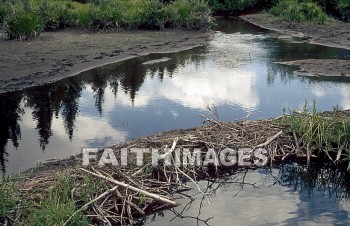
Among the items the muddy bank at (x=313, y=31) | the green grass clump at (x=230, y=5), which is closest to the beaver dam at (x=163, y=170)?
the muddy bank at (x=313, y=31)

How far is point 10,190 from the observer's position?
765 centimetres

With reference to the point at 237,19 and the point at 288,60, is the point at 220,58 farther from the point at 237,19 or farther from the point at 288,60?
the point at 237,19

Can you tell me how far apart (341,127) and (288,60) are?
402 inches

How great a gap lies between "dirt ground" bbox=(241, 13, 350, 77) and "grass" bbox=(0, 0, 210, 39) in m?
4.26

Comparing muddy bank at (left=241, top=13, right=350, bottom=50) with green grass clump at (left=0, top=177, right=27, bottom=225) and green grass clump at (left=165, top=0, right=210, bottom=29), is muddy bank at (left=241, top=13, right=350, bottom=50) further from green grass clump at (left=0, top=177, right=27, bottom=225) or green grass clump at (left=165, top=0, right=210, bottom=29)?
green grass clump at (left=0, top=177, right=27, bottom=225)

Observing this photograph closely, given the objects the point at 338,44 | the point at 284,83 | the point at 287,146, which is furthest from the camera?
the point at 338,44

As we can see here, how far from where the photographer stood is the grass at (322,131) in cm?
1011

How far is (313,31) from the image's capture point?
88.9 ft

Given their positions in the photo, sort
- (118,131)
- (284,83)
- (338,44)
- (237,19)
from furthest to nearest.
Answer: (237,19) < (338,44) < (284,83) < (118,131)

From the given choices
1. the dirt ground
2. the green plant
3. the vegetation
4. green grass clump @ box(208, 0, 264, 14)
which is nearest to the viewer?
the dirt ground

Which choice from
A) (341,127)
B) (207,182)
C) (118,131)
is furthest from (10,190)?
(341,127)

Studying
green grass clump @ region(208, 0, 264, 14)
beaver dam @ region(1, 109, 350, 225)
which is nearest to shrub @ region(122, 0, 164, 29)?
green grass clump @ region(208, 0, 264, 14)

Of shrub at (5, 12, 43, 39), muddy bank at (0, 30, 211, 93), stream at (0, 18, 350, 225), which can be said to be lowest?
stream at (0, 18, 350, 225)

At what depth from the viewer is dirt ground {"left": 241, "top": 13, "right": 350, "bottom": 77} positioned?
60.1ft
